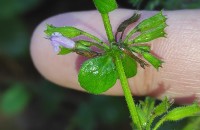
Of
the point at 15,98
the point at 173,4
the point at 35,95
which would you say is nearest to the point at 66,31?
the point at 173,4

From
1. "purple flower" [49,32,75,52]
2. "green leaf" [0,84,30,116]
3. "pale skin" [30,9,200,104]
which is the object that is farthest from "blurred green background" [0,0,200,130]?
"purple flower" [49,32,75,52]

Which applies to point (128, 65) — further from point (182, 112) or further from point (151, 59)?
point (182, 112)

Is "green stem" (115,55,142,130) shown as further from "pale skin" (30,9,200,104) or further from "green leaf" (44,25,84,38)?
"pale skin" (30,9,200,104)

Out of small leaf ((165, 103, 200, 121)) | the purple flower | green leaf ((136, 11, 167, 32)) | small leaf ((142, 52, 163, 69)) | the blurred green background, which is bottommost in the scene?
the blurred green background

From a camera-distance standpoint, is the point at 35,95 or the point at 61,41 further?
the point at 35,95

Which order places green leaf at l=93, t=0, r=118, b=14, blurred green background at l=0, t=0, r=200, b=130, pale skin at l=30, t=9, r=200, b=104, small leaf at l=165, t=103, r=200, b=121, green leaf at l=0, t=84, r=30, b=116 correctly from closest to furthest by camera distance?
green leaf at l=93, t=0, r=118, b=14
small leaf at l=165, t=103, r=200, b=121
pale skin at l=30, t=9, r=200, b=104
blurred green background at l=0, t=0, r=200, b=130
green leaf at l=0, t=84, r=30, b=116

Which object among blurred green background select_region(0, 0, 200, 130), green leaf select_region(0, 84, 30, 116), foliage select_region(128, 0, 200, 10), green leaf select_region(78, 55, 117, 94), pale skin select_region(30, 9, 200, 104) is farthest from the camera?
green leaf select_region(0, 84, 30, 116)

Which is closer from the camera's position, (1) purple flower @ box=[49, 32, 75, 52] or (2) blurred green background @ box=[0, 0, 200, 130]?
(1) purple flower @ box=[49, 32, 75, 52]

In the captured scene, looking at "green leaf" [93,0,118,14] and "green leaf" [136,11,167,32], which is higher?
"green leaf" [93,0,118,14]

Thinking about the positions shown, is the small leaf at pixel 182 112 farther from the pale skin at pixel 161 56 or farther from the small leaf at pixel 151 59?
the pale skin at pixel 161 56
